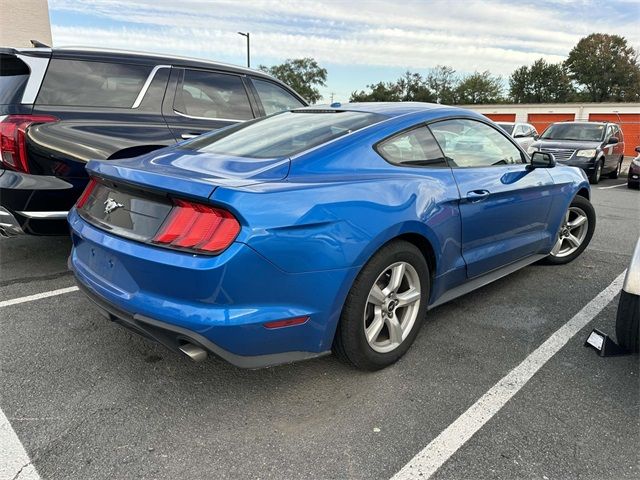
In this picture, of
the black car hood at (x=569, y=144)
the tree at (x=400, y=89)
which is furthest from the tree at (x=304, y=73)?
the black car hood at (x=569, y=144)

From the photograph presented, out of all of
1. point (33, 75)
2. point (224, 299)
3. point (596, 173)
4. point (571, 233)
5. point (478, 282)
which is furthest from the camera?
point (596, 173)

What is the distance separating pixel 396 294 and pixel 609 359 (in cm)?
141

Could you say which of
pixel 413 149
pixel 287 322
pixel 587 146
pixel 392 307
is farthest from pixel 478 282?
pixel 587 146

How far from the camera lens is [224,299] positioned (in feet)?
6.64

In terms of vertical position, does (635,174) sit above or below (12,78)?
below

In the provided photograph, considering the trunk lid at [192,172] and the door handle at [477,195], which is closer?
the trunk lid at [192,172]

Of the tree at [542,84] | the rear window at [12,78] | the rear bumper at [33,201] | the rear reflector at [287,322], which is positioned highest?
the tree at [542,84]

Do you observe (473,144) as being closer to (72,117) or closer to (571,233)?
(571,233)

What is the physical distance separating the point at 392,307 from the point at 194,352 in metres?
1.12

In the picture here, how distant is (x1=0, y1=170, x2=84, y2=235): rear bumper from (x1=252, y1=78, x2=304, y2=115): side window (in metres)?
2.37

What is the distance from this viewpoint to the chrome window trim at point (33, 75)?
373 centimetres

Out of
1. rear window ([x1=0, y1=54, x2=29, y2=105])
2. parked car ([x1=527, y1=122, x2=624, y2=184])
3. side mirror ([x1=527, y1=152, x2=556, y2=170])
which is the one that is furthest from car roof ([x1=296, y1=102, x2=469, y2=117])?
parked car ([x1=527, y1=122, x2=624, y2=184])

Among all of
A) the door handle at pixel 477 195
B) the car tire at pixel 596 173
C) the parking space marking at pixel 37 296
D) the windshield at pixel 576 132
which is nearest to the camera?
the door handle at pixel 477 195

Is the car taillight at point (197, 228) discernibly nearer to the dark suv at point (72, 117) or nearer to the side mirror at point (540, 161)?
the dark suv at point (72, 117)
